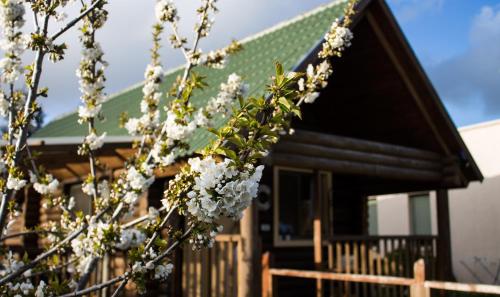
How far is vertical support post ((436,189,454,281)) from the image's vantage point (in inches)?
430

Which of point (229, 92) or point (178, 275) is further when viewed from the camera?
point (178, 275)

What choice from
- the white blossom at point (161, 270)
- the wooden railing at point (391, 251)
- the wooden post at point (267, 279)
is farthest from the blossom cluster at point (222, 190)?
the wooden railing at point (391, 251)

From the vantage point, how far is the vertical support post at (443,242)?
35.8 ft

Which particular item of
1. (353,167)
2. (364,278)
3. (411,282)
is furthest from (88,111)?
(353,167)

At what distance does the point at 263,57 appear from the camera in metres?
10.5

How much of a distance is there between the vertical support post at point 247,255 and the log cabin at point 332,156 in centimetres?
16

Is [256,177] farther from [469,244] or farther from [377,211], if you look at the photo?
[377,211]

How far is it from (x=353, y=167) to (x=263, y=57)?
2701 millimetres

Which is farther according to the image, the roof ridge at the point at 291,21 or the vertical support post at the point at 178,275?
the roof ridge at the point at 291,21


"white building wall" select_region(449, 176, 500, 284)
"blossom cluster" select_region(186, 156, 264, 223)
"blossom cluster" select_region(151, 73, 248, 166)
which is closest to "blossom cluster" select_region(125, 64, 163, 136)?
"blossom cluster" select_region(151, 73, 248, 166)

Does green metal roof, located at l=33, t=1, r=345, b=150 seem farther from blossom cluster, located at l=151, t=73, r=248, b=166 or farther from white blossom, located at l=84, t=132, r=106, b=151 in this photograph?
white blossom, located at l=84, t=132, r=106, b=151

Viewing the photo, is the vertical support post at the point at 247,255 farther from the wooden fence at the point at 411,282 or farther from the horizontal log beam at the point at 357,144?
the horizontal log beam at the point at 357,144

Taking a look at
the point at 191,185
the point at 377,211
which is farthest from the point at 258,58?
the point at 377,211

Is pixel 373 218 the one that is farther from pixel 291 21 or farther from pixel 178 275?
pixel 178 275
